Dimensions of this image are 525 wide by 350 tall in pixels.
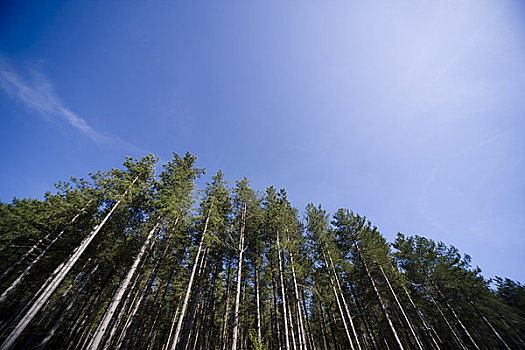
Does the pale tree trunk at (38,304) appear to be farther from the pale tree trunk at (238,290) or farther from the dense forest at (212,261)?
the pale tree trunk at (238,290)

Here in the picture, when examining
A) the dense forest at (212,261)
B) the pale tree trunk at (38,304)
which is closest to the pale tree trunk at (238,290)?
the dense forest at (212,261)

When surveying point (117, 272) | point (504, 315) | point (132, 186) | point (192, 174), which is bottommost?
point (504, 315)

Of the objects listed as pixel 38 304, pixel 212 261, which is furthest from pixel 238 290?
pixel 38 304

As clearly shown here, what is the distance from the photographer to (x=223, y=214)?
17.4m

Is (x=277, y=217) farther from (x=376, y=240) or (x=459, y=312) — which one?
(x=459, y=312)

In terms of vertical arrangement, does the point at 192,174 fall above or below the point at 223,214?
above

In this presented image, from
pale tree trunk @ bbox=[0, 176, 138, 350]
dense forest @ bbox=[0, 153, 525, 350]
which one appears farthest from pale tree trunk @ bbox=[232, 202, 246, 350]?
pale tree trunk @ bbox=[0, 176, 138, 350]

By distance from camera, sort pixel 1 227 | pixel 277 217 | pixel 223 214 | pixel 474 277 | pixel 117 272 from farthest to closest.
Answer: pixel 474 277
pixel 117 272
pixel 223 214
pixel 277 217
pixel 1 227

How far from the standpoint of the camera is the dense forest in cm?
1383

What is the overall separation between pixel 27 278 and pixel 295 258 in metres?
24.1

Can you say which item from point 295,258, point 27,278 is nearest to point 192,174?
point 295,258

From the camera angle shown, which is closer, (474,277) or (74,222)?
(74,222)

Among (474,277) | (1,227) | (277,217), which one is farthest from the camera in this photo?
(474,277)

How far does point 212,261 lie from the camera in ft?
58.0
